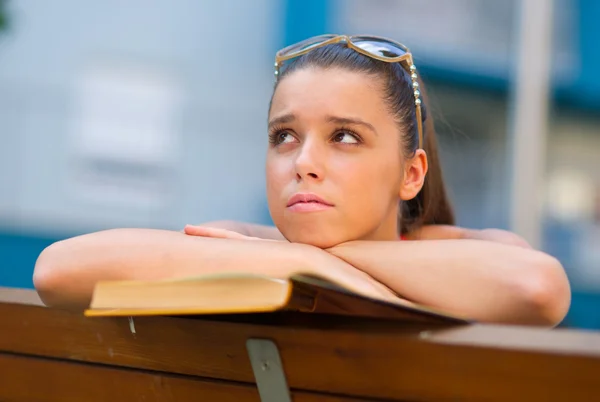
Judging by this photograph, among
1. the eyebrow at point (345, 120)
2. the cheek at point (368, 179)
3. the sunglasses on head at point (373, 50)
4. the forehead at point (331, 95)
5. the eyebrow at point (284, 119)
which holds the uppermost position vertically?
the sunglasses on head at point (373, 50)

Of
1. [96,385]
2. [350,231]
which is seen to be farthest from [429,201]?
[96,385]

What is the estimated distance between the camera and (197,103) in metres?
6.80

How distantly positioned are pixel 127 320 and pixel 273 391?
0.20 m

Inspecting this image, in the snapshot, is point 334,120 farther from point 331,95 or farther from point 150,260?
point 150,260

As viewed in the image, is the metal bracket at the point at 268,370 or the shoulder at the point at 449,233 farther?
the shoulder at the point at 449,233

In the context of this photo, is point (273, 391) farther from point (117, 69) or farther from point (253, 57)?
point (253, 57)

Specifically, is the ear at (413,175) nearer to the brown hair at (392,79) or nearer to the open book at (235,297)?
the brown hair at (392,79)

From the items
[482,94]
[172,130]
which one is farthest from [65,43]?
[482,94]

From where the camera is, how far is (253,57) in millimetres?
7215

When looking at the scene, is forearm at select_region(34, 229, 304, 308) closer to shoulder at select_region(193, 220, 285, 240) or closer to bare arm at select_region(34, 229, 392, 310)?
bare arm at select_region(34, 229, 392, 310)

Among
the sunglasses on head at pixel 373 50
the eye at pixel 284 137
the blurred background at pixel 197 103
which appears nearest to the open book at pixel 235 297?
the eye at pixel 284 137

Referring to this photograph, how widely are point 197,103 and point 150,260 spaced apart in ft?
19.6

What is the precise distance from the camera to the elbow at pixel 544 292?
85 centimetres

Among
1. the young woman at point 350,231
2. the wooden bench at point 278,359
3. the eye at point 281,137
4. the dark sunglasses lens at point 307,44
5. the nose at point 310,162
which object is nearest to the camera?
the wooden bench at point 278,359
